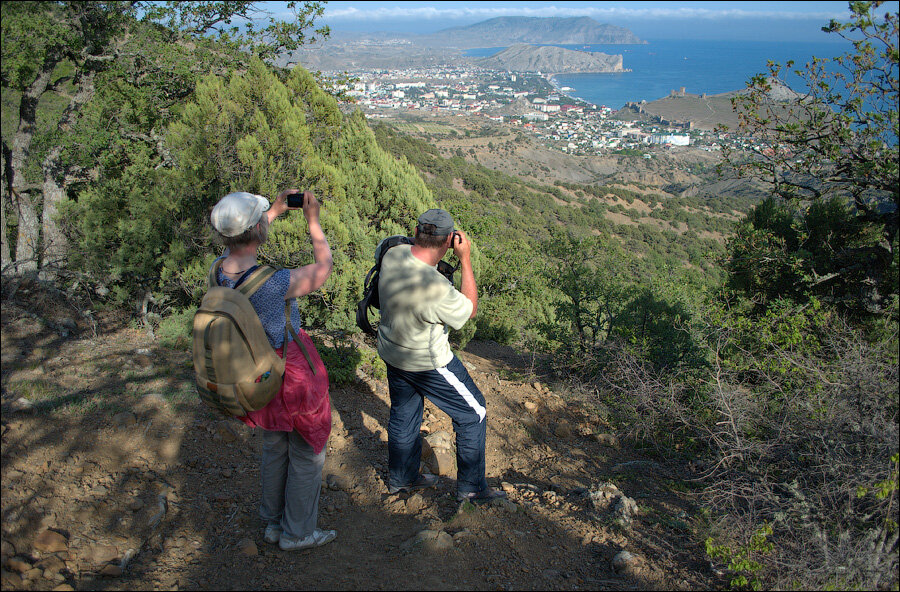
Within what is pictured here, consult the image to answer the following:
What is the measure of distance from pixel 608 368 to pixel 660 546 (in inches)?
145

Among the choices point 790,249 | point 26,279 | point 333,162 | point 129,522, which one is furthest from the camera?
point 790,249

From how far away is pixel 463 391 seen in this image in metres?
3.12

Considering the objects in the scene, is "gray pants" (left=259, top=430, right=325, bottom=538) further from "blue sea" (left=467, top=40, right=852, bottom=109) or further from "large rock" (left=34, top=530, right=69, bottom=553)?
"blue sea" (left=467, top=40, right=852, bottom=109)

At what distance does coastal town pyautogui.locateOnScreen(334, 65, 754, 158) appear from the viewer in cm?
7388

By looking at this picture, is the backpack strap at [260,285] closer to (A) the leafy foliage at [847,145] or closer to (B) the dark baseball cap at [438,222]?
(B) the dark baseball cap at [438,222]

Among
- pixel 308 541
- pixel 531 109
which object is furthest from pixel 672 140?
pixel 308 541

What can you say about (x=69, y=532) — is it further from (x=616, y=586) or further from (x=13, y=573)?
(x=616, y=586)

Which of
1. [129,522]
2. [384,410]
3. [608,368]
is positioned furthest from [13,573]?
[608,368]

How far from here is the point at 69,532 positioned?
2.68 meters

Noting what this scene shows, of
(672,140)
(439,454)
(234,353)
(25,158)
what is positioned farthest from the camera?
(672,140)

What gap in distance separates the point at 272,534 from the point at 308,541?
0.69 feet

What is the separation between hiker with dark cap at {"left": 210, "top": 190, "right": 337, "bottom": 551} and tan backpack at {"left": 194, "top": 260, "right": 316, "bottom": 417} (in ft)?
0.35

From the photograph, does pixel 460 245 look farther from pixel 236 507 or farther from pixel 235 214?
pixel 236 507

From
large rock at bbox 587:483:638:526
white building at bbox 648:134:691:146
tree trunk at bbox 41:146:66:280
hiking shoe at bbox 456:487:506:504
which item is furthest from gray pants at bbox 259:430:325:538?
white building at bbox 648:134:691:146
